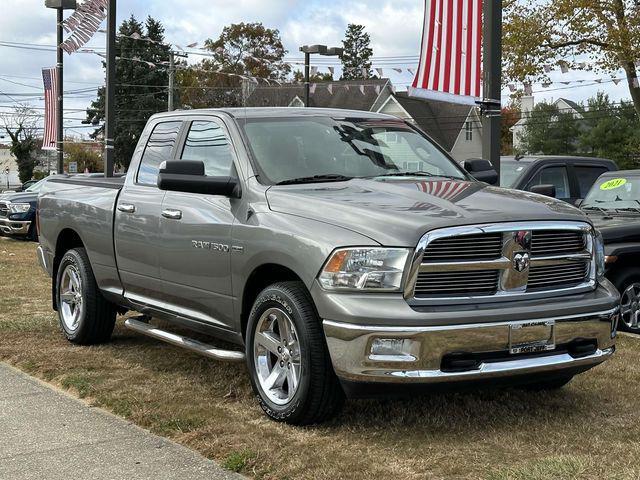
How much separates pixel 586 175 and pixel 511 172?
1287 millimetres

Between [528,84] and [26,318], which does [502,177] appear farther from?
[528,84]

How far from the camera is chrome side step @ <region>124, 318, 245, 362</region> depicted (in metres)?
5.47

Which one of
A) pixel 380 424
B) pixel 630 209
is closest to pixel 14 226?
pixel 630 209

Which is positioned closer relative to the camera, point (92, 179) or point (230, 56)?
point (92, 179)

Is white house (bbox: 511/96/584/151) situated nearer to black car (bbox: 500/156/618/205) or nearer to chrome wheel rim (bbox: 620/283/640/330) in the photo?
black car (bbox: 500/156/618/205)

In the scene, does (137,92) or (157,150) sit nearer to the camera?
(157,150)

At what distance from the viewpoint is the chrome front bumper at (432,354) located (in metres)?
4.48

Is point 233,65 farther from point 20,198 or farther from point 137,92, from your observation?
point 20,198

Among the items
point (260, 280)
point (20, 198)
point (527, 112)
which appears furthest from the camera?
point (527, 112)

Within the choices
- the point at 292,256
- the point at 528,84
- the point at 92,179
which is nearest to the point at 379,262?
the point at 292,256

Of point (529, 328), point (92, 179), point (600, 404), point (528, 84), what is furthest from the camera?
point (528, 84)

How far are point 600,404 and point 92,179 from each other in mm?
4622

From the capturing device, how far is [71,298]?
25.6 feet

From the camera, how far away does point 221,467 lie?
4402 mm
